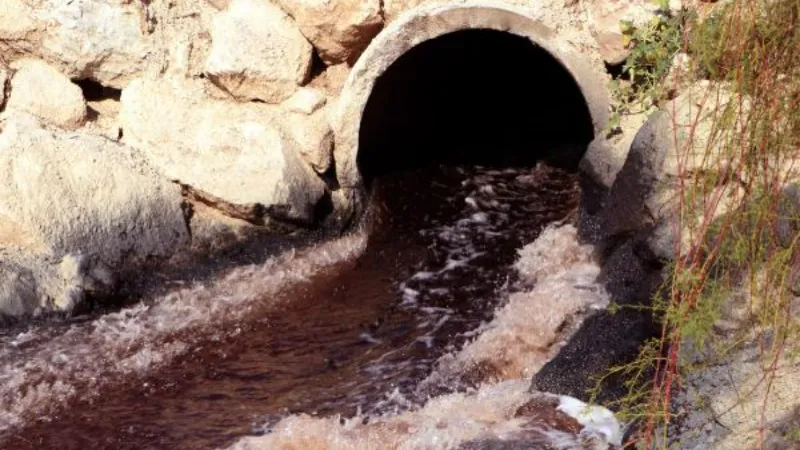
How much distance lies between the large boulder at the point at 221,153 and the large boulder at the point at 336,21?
2.36 ft

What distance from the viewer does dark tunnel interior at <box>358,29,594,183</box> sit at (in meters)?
7.79

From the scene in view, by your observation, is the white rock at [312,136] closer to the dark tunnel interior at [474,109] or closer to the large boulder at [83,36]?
the dark tunnel interior at [474,109]

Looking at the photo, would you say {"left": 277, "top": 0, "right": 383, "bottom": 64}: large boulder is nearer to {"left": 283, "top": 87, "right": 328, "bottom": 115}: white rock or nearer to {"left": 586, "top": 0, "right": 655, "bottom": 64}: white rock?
{"left": 283, "top": 87, "right": 328, "bottom": 115}: white rock

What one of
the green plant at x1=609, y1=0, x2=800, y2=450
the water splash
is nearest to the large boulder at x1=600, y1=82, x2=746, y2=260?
the water splash

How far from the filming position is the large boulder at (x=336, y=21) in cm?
693

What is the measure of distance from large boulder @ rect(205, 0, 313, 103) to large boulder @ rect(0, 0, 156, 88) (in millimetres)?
478

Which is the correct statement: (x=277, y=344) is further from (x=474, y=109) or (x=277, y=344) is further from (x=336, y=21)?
(x=474, y=109)

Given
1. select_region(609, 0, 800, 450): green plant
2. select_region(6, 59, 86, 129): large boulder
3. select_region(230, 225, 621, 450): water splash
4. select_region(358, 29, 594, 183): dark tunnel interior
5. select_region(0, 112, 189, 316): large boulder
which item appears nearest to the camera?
select_region(609, 0, 800, 450): green plant

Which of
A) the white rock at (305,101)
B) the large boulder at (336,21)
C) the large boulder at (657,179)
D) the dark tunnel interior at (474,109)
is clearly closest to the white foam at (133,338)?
the white rock at (305,101)

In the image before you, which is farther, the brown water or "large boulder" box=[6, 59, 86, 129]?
"large boulder" box=[6, 59, 86, 129]

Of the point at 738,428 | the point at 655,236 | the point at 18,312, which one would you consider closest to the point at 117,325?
the point at 18,312

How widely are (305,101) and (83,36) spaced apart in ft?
4.86

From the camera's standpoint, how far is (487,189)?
26.1 feet

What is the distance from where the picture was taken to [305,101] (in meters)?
6.96
